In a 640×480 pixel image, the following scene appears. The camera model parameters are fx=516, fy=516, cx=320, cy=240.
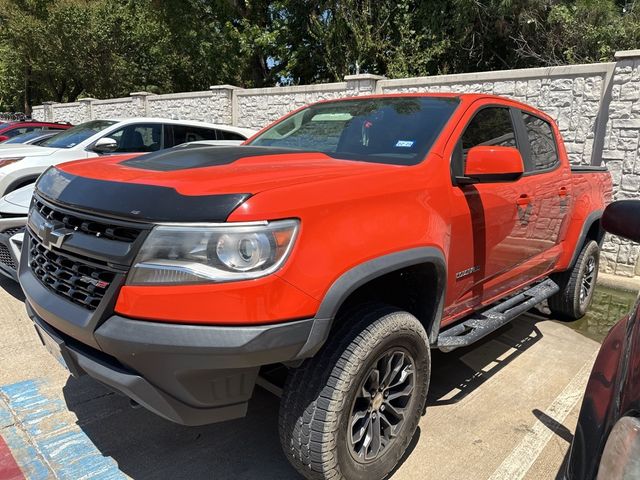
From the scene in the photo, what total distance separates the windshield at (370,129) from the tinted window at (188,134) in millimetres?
4220

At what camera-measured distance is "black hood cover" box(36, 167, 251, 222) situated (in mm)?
1884

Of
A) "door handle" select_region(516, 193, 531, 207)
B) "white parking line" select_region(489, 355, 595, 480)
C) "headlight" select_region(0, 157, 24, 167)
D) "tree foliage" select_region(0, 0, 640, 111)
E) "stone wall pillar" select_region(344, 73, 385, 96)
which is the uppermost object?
"tree foliage" select_region(0, 0, 640, 111)

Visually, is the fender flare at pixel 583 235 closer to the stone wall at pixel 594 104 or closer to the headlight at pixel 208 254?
the stone wall at pixel 594 104

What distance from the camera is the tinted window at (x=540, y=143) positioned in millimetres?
3961

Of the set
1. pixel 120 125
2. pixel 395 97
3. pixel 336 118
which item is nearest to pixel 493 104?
pixel 395 97

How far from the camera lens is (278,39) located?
16.3m

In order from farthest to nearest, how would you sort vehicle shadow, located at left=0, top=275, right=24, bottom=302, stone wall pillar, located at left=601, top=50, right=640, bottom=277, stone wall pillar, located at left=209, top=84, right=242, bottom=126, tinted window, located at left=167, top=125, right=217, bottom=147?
stone wall pillar, located at left=209, top=84, right=242, bottom=126, tinted window, located at left=167, top=125, right=217, bottom=147, stone wall pillar, located at left=601, top=50, right=640, bottom=277, vehicle shadow, located at left=0, top=275, right=24, bottom=302

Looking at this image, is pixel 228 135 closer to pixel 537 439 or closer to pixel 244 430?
pixel 244 430

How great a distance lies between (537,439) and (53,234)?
280cm

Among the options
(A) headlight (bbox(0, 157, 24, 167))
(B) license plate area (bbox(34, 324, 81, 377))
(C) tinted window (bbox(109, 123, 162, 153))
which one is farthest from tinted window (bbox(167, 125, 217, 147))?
(B) license plate area (bbox(34, 324, 81, 377))

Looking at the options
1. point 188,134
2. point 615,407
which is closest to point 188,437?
point 615,407

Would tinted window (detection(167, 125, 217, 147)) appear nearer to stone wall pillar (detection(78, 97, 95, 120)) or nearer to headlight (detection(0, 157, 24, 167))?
headlight (detection(0, 157, 24, 167))

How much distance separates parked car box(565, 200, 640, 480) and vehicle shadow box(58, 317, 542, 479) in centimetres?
137

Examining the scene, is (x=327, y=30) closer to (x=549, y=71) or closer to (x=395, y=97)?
(x=549, y=71)
